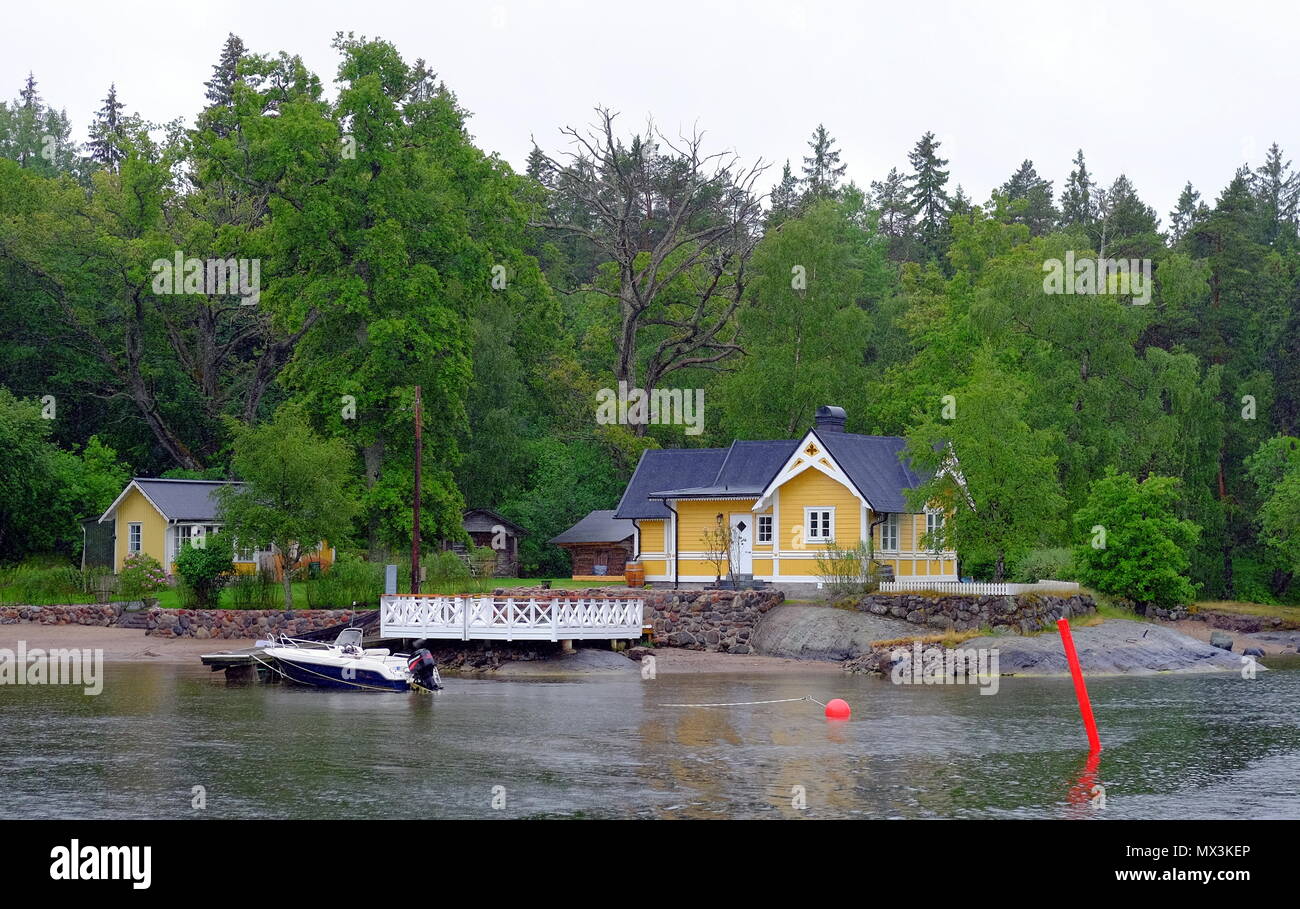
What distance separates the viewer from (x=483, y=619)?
152ft

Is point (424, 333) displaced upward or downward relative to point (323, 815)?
upward

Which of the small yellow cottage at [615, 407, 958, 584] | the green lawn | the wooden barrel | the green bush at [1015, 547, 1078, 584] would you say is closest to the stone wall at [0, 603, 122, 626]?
the green lawn

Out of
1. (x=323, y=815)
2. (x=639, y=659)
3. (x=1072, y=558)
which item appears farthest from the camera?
(x=1072, y=558)

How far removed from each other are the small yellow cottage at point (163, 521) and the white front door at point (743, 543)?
53.4 ft

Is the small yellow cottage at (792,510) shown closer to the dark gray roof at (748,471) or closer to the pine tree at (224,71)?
the dark gray roof at (748,471)

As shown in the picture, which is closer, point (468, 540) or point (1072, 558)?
point (1072, 558)

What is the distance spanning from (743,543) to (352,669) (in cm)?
1739

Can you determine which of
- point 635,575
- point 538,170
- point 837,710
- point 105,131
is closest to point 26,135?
point 105,131

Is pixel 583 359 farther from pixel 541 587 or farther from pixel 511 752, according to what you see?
pixel 511 752

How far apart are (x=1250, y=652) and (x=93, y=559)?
147ft

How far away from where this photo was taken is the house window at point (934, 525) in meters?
52.0
